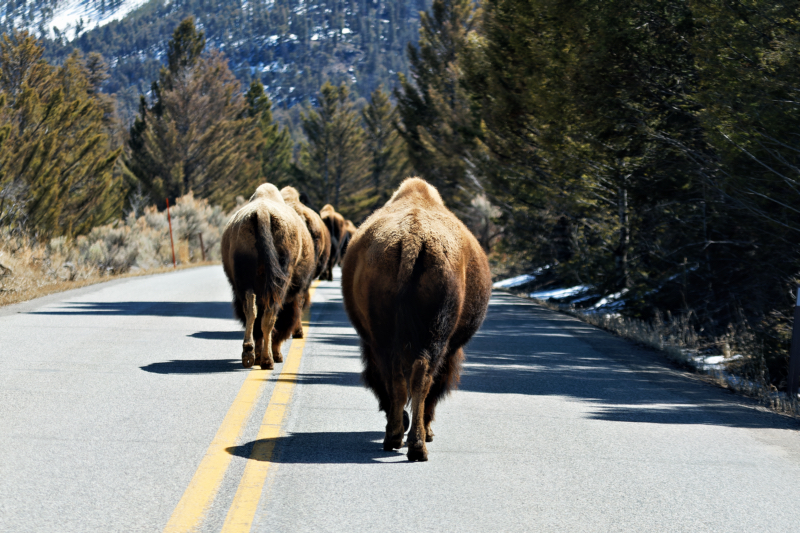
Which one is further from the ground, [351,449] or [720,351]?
[351,449]

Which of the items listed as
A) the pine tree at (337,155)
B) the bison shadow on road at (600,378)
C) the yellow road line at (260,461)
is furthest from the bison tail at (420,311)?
the pine tree at (337,155)

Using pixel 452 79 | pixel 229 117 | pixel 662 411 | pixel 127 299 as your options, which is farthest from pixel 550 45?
pixel 229 117

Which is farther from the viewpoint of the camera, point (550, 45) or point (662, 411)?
point (550, 45)

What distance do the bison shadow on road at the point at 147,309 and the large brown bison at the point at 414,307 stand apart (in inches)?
323

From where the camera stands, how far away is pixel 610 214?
58.5ft

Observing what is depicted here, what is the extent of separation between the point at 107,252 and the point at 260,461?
21387 millimetres

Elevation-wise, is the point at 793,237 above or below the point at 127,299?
above

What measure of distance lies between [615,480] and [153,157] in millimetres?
43908

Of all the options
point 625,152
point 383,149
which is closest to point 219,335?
point 625,152

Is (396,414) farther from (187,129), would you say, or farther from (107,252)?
(187,129)

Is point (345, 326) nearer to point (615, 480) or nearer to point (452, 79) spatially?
point (615, 480)

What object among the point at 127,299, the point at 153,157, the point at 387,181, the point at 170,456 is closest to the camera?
the point at 170,456

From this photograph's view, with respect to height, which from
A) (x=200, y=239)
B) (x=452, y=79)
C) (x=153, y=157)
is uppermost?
(x=452, y=79)

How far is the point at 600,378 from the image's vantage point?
28.1ft
